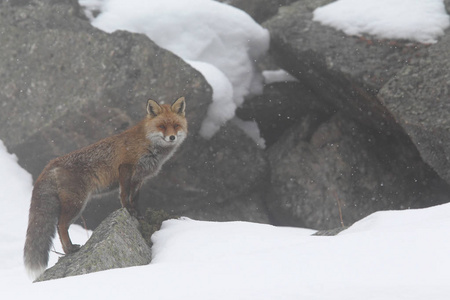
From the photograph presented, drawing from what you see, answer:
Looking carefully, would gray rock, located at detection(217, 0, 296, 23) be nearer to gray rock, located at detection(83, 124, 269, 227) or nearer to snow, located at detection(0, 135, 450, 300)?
gray rock, located at detection(83, 124, 269, 227)

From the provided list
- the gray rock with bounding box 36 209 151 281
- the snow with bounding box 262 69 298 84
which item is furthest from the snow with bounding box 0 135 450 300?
the snow with bounding box 262 69 298 84

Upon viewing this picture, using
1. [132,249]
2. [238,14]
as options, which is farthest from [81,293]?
[238,14]

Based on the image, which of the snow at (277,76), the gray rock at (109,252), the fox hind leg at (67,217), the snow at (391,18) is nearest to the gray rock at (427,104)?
the snow at (391,18)

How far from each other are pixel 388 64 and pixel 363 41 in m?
0.76

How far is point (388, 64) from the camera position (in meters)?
9.02

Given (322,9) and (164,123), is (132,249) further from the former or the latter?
(322,9)

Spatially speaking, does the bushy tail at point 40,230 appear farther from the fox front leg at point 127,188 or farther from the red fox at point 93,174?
the fox front leg at point 127,188

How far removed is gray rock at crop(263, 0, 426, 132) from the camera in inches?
354

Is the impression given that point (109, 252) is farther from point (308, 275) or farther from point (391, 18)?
point (391, 18)

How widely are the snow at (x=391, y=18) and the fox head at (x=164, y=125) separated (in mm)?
4299

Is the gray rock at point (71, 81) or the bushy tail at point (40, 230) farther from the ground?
the bushy tail at point (40, 230)

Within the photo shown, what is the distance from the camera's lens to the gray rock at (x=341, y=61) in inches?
354

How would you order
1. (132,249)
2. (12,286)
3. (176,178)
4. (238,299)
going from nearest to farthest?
(238,299) → (12,286) → (132,249) → (176,178)

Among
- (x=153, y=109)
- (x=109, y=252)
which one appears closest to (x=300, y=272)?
(x=109, y=252)
